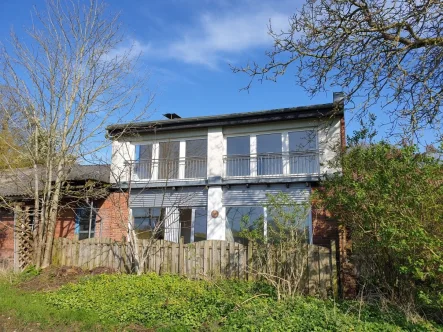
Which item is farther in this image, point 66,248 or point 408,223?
point 66,248

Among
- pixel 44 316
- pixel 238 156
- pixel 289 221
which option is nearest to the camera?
pixel 44 316

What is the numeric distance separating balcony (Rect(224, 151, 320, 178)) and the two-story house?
4 centimetres

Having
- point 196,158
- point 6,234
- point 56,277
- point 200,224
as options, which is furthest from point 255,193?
point 6,234

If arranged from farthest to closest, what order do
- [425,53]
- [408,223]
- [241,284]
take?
[241,284] < [425,53] < [408,223]

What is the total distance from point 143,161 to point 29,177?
4.83m

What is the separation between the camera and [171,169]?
15898 millimetres

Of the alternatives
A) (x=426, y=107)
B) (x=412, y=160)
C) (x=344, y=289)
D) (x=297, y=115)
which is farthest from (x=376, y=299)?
(x=297, y=115)

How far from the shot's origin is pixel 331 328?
5.25 metres

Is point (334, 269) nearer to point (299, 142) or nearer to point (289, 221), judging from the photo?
point (289, 221)

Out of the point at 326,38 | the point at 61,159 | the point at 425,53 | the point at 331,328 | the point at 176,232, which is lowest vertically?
the point at 331,328

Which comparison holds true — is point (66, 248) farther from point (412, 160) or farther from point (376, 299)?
point (412, 160)

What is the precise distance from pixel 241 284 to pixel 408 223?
4057mm

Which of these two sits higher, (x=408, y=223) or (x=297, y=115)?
(x=297, y=115)

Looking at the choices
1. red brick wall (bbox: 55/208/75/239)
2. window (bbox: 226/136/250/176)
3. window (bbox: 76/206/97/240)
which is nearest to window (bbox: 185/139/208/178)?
window (bbox: 226/136/250/176)
